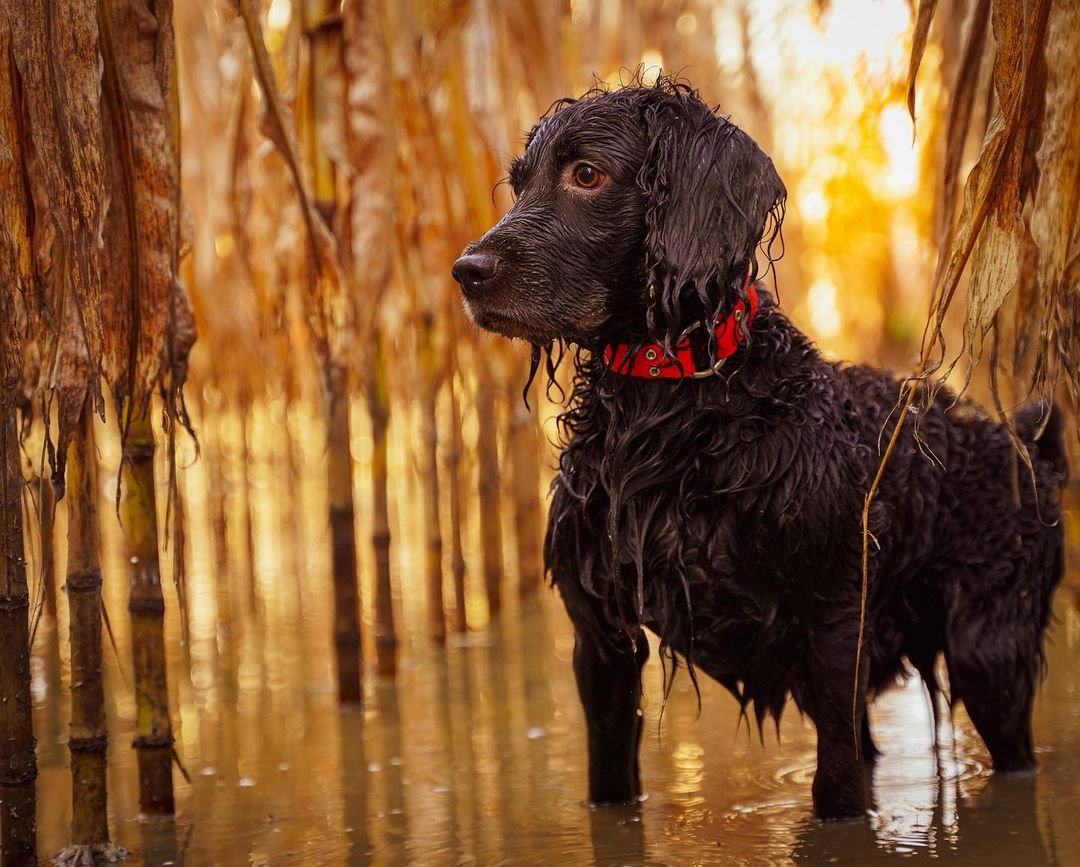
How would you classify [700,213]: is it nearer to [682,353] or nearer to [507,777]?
[682,353]

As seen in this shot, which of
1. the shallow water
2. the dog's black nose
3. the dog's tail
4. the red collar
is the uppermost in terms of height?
the dog's black nose

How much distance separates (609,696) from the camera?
3.50m

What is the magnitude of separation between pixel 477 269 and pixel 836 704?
143 centimetres

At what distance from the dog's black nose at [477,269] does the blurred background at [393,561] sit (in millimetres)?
785

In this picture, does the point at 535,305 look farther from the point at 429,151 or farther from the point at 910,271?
the point at 910,271

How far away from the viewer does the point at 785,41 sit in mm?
12180

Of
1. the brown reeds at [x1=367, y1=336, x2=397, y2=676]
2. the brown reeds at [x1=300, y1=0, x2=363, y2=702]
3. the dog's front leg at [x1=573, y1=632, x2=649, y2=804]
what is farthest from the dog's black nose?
the brown reeds at [x1=367, y1=336, x2=397, y2=676]

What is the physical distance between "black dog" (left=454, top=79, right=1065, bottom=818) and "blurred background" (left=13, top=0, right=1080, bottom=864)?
39 centimetres

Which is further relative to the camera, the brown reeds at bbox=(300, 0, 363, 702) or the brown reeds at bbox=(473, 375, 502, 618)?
the brown reeds at bbox=(473, 375, 502, 618)

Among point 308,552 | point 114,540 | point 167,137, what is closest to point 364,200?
point 167,137

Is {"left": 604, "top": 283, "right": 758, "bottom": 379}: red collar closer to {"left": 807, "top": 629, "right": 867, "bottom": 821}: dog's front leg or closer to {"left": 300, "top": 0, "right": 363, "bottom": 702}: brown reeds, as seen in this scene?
{"left": 807, "top": 629, "right": 867, "bottom": 821}: dog's front leg

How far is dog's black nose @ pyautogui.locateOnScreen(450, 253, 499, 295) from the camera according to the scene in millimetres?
3029

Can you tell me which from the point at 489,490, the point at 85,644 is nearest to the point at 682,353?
the point at 85,644

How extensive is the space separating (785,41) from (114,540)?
793 centimetres
